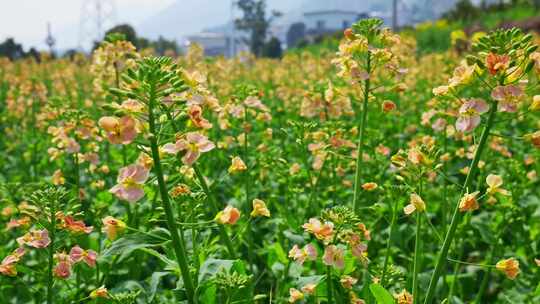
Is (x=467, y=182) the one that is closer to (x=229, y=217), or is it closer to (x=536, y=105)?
(x=536, y=105)

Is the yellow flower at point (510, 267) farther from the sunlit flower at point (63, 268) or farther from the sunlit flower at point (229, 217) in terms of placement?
the sunlit flower at point (63, 268)

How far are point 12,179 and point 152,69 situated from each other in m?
3.74

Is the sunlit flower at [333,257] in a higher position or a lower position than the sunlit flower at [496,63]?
lower

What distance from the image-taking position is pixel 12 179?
471cm

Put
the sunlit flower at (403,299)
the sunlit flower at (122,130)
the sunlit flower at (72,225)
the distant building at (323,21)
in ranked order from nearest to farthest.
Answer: the sunlit flower at (122,130), the sunlit flower at (403,299), the sunlit flower at (72,225), the distant building at (323,21)

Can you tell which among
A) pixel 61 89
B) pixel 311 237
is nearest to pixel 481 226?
pixel 311 237

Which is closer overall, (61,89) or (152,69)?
(152,69)

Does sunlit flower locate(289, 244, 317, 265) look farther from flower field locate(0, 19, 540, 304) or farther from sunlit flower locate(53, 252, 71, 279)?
sunlit flower locate(53, 252, 71, 279)

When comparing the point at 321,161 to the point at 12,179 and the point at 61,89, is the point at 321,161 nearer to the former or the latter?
the point at 12,179

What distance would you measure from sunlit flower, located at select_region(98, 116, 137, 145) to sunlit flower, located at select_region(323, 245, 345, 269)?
0.77 m

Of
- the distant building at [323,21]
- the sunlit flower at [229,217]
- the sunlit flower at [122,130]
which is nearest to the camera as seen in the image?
the sunlit flower at [122,130]

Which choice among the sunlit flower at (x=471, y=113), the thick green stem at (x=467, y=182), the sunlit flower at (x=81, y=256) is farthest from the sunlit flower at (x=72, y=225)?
the sunlit flower at (x=471, y=113)

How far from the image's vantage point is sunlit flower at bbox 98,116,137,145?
1.49m

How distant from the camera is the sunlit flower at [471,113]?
5.55 feet
